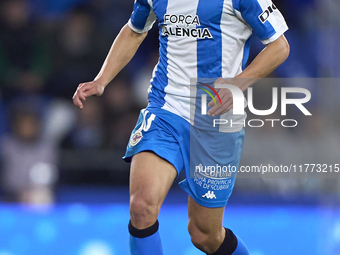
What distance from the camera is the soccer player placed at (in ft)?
7.39

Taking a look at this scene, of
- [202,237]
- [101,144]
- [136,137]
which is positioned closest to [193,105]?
[136,137]

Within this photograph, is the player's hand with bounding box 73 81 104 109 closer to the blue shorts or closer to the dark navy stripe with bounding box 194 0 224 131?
the blue shorts

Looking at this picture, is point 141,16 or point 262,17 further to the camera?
point 141,16

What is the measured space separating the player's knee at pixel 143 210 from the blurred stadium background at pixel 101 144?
4.16ft

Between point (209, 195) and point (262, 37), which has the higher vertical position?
point (262, 37)

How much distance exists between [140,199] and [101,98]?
11.5 feet

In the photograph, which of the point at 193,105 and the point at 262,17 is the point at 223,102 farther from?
the point at 262,17

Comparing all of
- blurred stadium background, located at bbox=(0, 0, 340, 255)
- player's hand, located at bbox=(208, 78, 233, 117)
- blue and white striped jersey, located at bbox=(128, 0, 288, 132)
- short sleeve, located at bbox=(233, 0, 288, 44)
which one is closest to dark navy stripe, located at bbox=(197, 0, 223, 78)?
blue and white striped jersey, located at bbox=(128, 0, 288, 132)

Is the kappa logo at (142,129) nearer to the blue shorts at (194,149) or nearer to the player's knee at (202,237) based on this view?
the blue shorts at (194,149)

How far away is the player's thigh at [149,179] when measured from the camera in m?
2.19

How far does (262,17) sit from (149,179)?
2.85 ft

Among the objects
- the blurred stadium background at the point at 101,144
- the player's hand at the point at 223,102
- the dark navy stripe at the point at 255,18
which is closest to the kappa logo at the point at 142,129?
the player's hand at the point at 223,102

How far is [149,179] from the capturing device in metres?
2.23

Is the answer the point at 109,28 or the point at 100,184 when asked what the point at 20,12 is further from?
the point at 100,184
